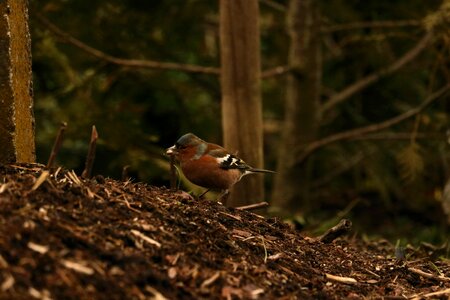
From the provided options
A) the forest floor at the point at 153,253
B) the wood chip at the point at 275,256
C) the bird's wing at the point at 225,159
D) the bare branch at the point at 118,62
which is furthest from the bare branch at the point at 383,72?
the wood chip at the point at 275,256

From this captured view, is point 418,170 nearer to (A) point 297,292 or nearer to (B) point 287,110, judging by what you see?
(B) point 287,110

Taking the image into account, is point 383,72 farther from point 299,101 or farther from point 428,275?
point 428,275

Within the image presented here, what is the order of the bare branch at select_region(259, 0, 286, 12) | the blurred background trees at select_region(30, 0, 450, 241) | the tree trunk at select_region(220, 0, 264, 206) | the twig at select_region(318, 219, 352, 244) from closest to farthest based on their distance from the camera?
the twig at select_region(318, 219, 352, 244)
the tree trunk at select_region(220, 0, 264, 206)
the blurred background trees at select_region(30, 0, 450, 241)
the bare branch at select_region(259, 0, 286, 12)

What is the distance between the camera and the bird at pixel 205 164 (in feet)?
19.1

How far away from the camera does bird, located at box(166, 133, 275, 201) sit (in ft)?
19.1

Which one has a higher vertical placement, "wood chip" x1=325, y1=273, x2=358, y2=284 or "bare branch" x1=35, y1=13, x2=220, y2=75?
"bare branch" x1=35, y1=13, x2=220, y2=75

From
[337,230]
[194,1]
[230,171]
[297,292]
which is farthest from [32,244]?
[194,1]

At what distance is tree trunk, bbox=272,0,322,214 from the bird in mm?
3288

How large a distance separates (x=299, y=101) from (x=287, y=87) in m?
0.29

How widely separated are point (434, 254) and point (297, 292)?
7.61ft

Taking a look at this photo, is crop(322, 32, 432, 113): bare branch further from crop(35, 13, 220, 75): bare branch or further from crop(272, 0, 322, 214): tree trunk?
crop(35, 13, 220, 75): bare branch

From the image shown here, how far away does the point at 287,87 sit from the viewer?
30.9 ft

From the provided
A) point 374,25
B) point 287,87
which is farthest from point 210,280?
point 287,87

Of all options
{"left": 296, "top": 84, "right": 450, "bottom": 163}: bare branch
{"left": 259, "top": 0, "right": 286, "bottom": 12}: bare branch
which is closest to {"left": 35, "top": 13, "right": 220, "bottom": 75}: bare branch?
{"left": 296, "top": 84, "right": 450, "bottom": 163}: bare branch
